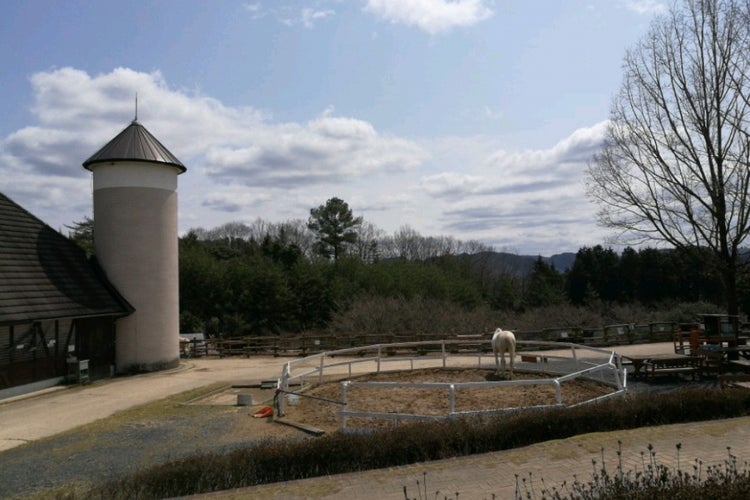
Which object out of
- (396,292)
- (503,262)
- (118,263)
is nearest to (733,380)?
(118,263)

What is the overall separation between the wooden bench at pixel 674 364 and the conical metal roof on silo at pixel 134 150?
1903cm

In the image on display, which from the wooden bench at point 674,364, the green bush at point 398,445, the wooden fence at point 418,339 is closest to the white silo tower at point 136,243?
the wooden fence at point 418,339

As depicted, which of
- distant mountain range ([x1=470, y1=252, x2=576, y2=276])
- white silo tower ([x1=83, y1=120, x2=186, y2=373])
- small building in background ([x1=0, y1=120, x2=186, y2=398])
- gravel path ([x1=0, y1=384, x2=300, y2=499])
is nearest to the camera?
gravel path ([x1=0, y1=384, x2=300, y2=499])

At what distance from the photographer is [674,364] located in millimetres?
15961

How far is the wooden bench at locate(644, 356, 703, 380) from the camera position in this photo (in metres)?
15.2

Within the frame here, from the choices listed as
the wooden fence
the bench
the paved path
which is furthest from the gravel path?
the wooden fence

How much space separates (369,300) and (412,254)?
131 ft

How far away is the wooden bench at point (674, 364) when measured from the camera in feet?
49.7

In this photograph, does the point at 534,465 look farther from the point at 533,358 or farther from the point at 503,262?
the point at 503,262

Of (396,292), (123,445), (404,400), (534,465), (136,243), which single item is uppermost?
(136,243)

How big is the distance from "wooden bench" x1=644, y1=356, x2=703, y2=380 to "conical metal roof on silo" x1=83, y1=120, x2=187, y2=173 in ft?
62.4

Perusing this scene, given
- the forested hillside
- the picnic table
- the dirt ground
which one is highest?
the forested hillside

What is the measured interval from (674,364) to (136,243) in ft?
63.5

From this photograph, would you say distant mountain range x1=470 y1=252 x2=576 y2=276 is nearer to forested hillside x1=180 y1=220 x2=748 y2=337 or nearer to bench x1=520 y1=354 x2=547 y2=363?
forested hillside x1=180 y1=220 x2=748 y2=337
